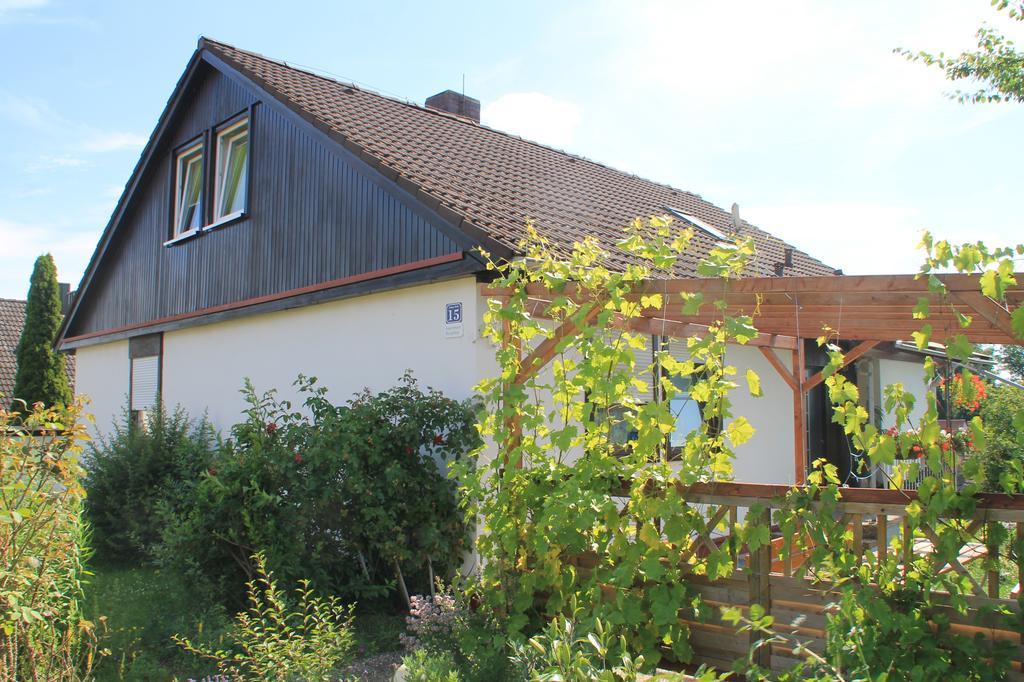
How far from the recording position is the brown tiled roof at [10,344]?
27234mm

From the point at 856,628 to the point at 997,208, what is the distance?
12.9 m

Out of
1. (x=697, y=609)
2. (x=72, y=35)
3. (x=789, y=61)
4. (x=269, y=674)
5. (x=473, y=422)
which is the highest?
(x=72, y=35)

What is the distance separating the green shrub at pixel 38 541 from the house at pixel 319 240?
3311mm

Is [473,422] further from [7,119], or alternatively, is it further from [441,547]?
[7,119]

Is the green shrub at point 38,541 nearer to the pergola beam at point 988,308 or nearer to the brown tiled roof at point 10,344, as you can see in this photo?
the pergola beam at point 988,308

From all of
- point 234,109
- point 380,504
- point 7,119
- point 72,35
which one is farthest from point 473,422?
point 7,119

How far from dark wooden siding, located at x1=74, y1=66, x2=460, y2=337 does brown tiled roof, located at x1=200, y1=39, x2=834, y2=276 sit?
330 millimetres

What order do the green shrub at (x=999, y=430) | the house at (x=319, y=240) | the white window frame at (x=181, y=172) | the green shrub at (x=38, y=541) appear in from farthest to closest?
the white window frame at (x=181, y=172) → the green shrub at (x=999, y=430) → the house at (x=319, y=240) → the green shrub at (x=38, y=541)

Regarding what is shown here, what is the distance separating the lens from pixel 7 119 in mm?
11391

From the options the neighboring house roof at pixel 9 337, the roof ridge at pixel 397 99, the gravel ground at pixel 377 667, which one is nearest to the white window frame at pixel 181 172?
the roof ridge at pixel 397 99

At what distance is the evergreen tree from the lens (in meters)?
24.4

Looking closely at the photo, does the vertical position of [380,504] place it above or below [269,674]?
above

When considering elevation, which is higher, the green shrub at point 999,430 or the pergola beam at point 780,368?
the pergola beam at point 780,368

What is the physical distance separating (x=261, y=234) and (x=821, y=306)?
7649 millimetres
